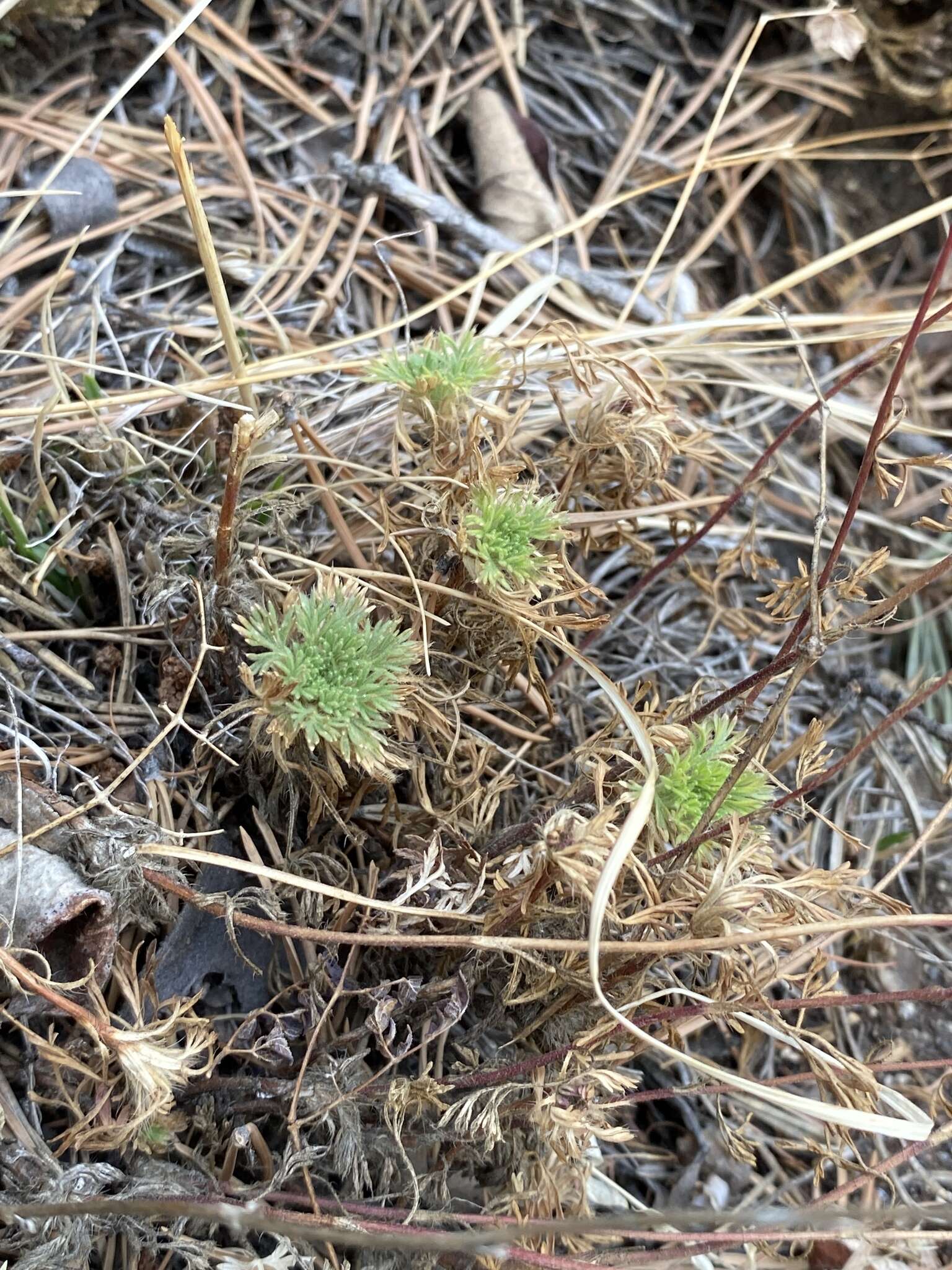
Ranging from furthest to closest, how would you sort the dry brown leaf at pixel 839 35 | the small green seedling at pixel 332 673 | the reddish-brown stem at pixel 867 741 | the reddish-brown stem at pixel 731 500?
the dry brown leaf at pixel 839 35, the reddish-brown stem at pixel 731 500, the reddish-brown stem at pixel 867 741, the small green seedling at pixel 332 673

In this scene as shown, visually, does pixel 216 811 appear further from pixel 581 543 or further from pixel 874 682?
pixel 874 682

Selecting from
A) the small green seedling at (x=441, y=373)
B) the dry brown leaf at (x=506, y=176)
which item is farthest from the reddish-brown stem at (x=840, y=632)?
the dry brown leaf at (x=506, y=176)

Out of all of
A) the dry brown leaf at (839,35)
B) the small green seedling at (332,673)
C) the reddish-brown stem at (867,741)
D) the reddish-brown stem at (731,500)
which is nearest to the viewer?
the small green seedling at (332,673)

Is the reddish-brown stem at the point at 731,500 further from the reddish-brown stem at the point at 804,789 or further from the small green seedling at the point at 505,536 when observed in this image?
the reddish-brown stem at the point at 804,789

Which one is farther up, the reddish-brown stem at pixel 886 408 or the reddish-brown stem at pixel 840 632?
the reddish-brown stem at pixel 886 408

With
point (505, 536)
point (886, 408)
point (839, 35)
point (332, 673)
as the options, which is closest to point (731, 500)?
point (886, 408)

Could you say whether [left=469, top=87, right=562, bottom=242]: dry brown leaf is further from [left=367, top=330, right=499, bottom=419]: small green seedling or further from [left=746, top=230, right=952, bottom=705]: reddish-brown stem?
[left=746, top=230, right=952, bottom=705]: reddish-brown stem

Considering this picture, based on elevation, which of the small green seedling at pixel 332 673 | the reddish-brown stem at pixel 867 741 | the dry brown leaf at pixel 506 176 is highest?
the dry brown leaf at pixel 506 176

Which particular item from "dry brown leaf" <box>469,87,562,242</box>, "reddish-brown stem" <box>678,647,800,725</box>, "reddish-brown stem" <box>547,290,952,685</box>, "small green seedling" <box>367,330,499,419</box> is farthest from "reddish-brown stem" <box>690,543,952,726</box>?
"dry brown leaf" <box>469,87,562,242</box>
